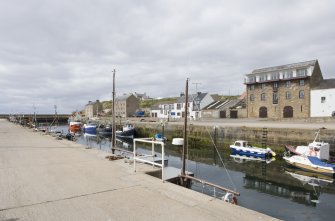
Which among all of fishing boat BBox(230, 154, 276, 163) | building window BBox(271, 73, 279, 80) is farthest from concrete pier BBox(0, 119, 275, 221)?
building window BBox(271, 73, 279, 80)

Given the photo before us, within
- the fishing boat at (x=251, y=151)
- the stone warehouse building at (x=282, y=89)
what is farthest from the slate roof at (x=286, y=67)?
the fishing boat at (x=251, y=151)

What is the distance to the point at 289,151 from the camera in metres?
23.7

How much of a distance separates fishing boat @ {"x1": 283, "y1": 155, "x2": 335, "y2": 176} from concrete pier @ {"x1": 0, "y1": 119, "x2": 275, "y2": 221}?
47.1ft

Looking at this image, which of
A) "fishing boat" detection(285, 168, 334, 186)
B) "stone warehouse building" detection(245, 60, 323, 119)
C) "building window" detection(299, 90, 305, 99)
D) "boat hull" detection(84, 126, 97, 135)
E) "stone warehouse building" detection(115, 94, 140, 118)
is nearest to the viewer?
"fishing boat" detection(285, 168, 334, 186)

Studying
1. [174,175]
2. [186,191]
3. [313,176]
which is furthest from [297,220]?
[313,176]

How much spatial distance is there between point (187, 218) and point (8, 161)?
36.1ft

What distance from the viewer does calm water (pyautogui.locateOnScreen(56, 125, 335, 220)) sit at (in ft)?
40.3

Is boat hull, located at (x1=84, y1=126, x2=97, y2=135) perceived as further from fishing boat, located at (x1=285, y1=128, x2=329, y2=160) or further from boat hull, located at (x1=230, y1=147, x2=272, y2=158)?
fishing boat, located at (x1=285, y1=128, x2=329, y2=160)

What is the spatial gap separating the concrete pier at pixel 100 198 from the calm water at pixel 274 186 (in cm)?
240

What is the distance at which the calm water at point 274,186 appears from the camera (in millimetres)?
12297

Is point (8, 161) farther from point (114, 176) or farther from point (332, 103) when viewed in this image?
point (332, 103)

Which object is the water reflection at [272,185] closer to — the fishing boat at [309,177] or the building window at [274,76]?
the fishing boat at [309,177]

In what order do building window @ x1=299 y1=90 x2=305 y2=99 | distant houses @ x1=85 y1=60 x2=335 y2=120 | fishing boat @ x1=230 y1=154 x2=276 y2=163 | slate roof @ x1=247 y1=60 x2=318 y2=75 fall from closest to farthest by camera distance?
fishing boat @ x1=230 y1=154 x2=276 y2=163 < distant houses @ x1=85 y1=60 x2=335 y2=120 < building window @ x1=299 y1=90 x2=305 y2=99 < slate roof @ x1=247 y1=60 x2=318 y2=75

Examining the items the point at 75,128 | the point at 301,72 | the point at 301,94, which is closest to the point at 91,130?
the point at 75,128
